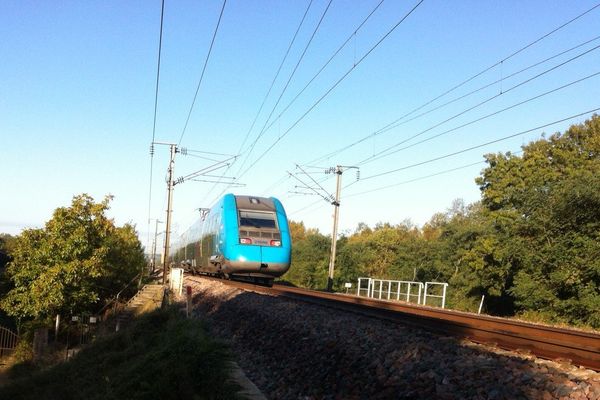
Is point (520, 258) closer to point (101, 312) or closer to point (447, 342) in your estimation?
point (447, 342)

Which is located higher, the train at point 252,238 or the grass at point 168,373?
the train at point 252,238

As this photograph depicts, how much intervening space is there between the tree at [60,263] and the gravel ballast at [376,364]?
20.3 meters

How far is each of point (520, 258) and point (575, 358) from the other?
2281 centimetres

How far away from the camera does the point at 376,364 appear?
7.01 metres

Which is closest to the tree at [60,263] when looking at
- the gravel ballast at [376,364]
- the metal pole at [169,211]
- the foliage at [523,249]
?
the metal pole at [169,211]

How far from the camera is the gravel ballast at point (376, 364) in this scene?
17.7ft

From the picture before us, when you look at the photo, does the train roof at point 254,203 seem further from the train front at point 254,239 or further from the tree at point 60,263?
the tree at point 60,263

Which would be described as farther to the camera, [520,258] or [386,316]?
[520,258]

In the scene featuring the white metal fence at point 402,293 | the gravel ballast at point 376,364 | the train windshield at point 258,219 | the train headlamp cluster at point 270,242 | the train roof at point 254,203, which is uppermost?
the train roof at point 254,203

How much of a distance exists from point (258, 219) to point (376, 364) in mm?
17190

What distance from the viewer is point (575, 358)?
652cm

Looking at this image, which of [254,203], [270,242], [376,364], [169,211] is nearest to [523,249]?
[270,242]

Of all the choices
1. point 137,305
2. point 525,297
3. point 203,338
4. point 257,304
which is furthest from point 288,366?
point 137,305

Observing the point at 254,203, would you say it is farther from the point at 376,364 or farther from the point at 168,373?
the point at 376,364
